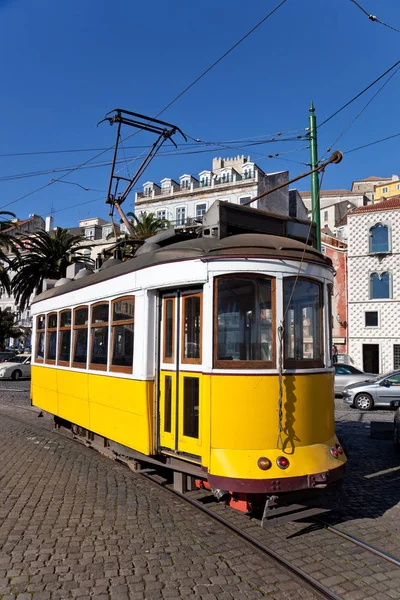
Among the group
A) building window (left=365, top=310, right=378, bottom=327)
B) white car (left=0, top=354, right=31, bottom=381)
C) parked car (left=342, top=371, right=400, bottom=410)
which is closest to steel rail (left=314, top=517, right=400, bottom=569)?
parked car (left=342, top=371, right=400, bottom=410)

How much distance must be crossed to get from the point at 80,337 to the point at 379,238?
25.5 m

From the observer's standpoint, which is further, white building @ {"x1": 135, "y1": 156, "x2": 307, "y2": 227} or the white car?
white building @ {"x1": 135, "y1": 156, "x2": 307, "y2": 227}

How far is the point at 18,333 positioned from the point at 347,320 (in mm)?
30314

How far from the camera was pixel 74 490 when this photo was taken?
21.9 feet

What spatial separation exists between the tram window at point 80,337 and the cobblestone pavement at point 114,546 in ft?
5.82

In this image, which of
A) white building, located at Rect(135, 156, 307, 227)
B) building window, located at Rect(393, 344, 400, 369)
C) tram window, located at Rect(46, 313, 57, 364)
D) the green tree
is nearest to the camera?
tram window, located at Rect(46, 313, 57, 364)

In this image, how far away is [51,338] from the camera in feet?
33.3

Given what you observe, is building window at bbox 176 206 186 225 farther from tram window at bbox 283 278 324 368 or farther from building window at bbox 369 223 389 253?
tram window at bbox 283 278 324 368

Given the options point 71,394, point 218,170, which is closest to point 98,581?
point 71,394

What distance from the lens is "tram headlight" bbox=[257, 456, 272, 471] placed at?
488 cm

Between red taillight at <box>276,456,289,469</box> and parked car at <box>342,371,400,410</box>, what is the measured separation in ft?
42.0

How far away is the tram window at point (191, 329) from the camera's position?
18.2 feet

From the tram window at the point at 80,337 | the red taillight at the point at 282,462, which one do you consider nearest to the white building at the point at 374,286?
the tram window at the point at 80,337

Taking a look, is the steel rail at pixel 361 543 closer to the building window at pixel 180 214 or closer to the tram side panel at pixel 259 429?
the tram side panel at pixel 259 429
